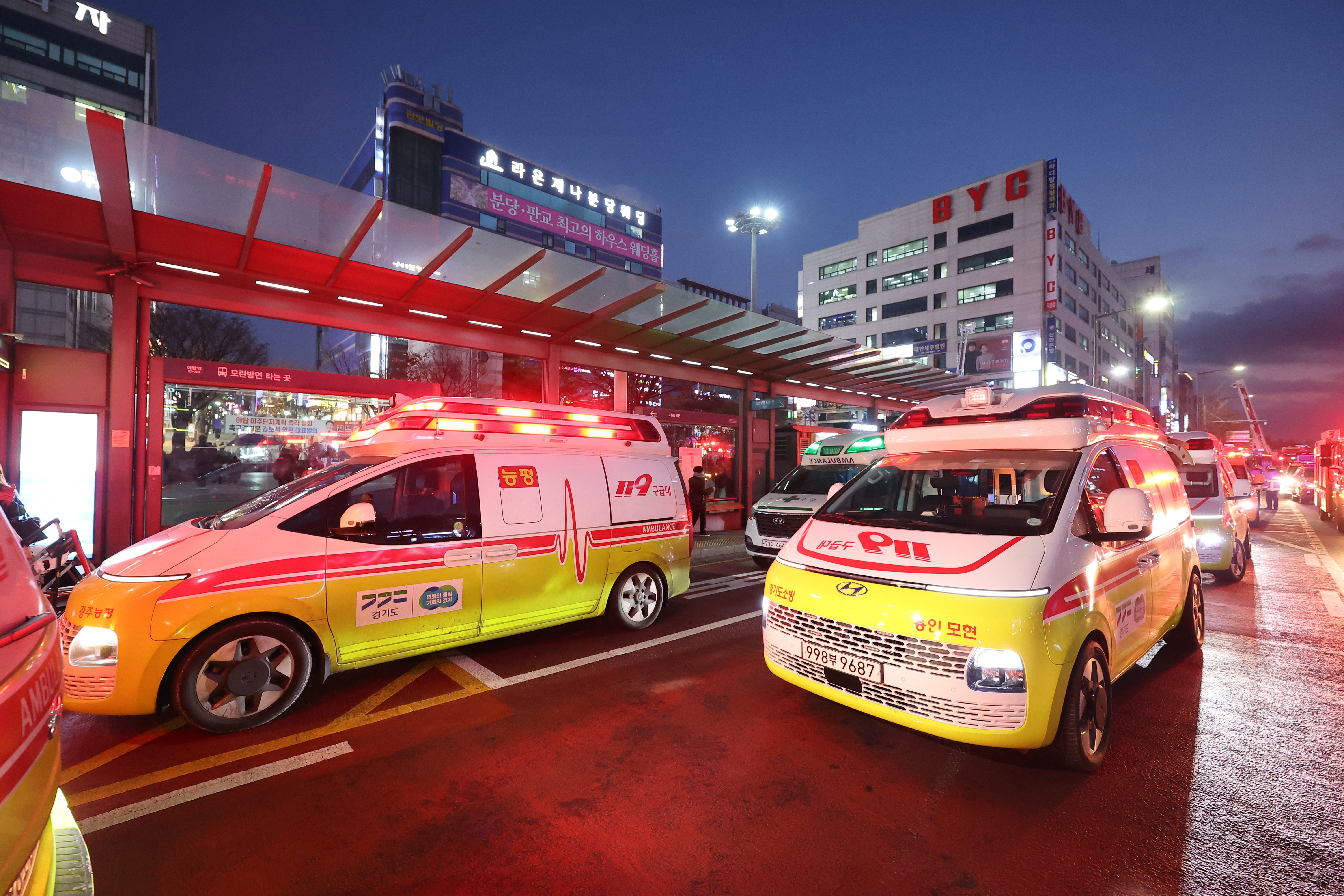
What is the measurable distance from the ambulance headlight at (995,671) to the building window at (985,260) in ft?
171

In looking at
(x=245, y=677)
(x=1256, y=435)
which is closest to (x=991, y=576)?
(x=245, y=677)

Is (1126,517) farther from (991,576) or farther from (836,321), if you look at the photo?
(836,321)

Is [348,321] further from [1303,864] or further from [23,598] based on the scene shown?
[1303,864]

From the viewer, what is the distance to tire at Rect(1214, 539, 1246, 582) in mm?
8438

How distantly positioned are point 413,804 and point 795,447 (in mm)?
15246

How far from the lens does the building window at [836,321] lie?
57.2 metres

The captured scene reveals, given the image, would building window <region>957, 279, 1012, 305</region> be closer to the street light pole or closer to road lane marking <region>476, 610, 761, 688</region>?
the street light pole

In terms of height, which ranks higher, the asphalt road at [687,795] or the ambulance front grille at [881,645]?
the ambulance front grille at [881,645]

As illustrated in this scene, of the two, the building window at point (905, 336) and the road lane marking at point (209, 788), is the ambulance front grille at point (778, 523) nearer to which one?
the road lane marking at point (209, 788)

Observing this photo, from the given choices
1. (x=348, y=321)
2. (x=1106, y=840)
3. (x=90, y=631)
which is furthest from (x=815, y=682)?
(x=348, y=321)

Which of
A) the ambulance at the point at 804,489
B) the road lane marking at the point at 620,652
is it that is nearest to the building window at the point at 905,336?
the ambulance at the point at 804,489

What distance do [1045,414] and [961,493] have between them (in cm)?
78

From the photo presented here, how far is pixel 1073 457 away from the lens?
381cm

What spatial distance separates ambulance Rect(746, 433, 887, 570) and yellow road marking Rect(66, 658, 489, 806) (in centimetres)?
500
